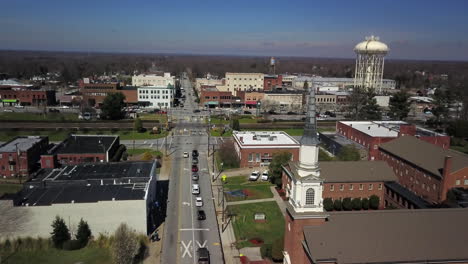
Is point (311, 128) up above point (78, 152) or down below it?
above

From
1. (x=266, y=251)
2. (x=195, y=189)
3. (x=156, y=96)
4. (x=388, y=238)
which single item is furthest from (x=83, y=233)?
(x=156, y=96)

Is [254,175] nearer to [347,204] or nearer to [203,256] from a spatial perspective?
[347,204]

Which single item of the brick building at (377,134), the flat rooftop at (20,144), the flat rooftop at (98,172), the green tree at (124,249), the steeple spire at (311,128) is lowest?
the green tree at (124,249)

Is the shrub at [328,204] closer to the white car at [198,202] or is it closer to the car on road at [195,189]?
the white car at [198,202]

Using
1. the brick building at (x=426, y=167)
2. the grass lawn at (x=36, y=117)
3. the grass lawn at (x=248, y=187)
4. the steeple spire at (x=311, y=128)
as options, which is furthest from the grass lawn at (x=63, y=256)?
the grass lawn at (x=36, y=117)

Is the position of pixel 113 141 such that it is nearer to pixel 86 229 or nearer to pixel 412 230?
pixel 86 229
